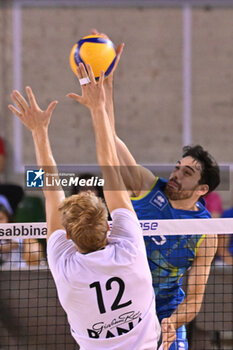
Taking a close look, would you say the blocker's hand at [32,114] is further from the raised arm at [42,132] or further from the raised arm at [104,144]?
the raised arm at [104,144]

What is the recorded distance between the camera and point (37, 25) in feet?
37.0

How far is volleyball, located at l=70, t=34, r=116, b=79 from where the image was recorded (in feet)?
14.6

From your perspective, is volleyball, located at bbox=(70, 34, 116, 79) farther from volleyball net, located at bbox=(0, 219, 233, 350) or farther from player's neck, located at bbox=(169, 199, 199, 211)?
volleyball net, located at bbox=(0, 219, 233, 350)

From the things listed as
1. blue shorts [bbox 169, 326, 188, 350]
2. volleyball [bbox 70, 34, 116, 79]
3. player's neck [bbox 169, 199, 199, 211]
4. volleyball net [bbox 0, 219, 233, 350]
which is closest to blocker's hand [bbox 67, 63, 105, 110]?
volleyball [bbox 70, 34, 116, 79]

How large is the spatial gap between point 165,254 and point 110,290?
1.46 meters

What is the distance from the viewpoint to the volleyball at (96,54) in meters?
4.44

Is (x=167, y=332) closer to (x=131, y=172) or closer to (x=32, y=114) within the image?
(x=131, y=172)

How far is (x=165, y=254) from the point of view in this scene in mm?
4461

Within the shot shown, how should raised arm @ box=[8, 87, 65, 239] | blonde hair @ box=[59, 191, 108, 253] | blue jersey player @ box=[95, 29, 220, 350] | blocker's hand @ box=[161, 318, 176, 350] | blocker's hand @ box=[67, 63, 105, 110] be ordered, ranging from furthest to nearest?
blue jersey player @ box=[95, 29, 220, 350] < blocker's hand @ box=[161, 318, 176, 350] < raised arm @ box=[8, 87, 65, 239] < blocker's hand @ box=[67, 63, 105, 110] < blonde hair @ box=[59, 191, 108, 253]

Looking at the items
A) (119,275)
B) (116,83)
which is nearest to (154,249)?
(119,275)

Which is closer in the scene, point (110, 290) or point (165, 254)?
point (110, 290)

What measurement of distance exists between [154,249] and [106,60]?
1572 mm

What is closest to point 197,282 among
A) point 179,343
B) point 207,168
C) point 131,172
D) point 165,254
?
point 165,254

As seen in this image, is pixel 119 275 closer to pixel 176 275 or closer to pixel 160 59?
pixel 176 275
